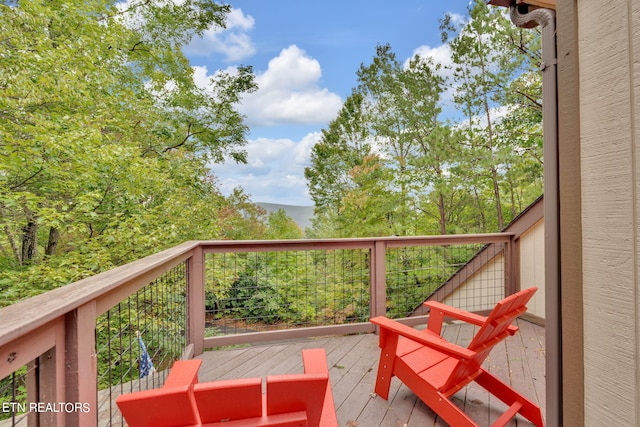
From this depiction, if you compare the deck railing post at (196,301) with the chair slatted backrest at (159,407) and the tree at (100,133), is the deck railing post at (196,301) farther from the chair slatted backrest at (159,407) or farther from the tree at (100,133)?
the tree at (100,133)

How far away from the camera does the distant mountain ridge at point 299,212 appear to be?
605 inches

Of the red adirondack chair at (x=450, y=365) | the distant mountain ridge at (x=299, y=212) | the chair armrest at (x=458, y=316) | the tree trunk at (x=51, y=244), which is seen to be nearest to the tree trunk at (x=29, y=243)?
the tree trunk at (x=51, y=244)

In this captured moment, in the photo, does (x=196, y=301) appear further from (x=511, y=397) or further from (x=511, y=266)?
(x=511, y=266)

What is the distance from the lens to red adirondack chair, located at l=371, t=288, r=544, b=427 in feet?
5.73

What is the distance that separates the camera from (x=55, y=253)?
679cm

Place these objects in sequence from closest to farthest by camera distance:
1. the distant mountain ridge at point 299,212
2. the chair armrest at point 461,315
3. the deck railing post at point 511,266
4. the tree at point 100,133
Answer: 1. the chair armrest at point 461,315
2. the deck railing post at point 511,266
3. the tree at point 100,133
4. the distant mountain ridge at point 299,212

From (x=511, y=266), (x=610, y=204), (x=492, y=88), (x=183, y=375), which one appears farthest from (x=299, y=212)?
(x=610, y=204)

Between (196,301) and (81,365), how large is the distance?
80.8 inches

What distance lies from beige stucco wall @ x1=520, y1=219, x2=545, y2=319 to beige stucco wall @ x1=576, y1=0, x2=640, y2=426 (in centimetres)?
337

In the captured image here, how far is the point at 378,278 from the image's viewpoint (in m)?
3.38

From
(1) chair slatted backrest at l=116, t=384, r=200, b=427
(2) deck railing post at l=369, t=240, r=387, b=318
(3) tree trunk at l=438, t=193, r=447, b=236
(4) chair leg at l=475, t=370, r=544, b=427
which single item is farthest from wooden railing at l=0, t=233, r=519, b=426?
(3) tree trunk at l=438, t=193, r=447, b=236

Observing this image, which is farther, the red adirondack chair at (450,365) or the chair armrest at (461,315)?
the chair armrest at (461,315)

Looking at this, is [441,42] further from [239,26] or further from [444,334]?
[444,334]

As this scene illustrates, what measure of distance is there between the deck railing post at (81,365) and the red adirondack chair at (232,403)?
132 millimetres
